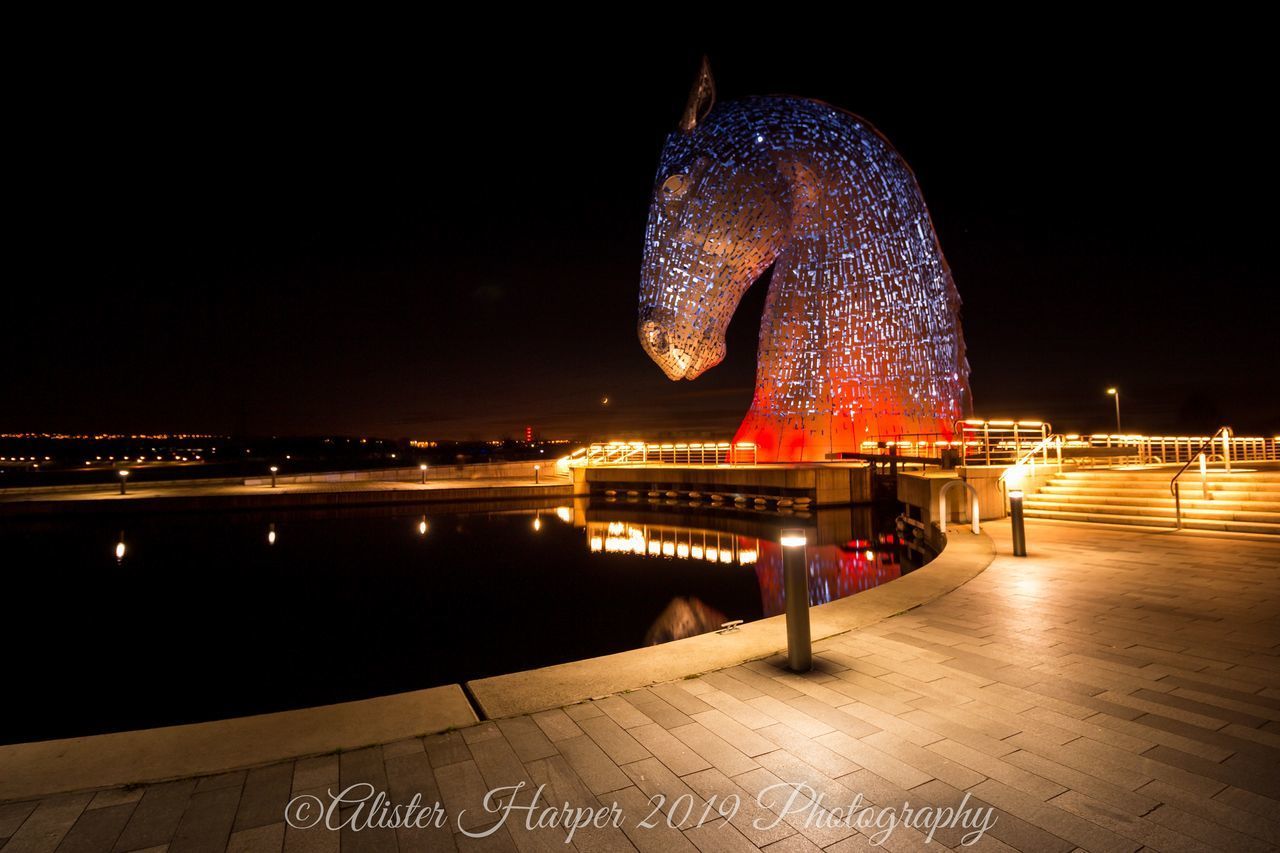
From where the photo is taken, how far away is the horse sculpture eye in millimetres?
16062

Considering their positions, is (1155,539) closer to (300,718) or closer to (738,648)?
(738,648)

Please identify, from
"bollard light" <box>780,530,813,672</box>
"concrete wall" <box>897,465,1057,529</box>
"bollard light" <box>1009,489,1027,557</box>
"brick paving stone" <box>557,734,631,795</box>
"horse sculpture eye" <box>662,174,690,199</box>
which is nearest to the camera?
"brick paving stone" <box>557,734,631,795</box>

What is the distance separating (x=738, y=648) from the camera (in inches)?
190

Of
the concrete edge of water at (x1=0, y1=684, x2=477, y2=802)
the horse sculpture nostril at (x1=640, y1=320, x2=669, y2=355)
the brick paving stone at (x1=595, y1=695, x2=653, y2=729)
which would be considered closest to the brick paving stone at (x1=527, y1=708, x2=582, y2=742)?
the brick paving stone at (x1=595, y1=695, x2=653, y2=729)

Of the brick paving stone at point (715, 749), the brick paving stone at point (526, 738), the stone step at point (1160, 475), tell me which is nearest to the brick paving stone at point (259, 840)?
the brick paving stone at point (526, 738)

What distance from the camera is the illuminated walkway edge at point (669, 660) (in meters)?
3.98

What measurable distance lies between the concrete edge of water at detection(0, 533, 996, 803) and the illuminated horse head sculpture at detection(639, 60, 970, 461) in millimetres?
12482

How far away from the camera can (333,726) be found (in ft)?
11.8

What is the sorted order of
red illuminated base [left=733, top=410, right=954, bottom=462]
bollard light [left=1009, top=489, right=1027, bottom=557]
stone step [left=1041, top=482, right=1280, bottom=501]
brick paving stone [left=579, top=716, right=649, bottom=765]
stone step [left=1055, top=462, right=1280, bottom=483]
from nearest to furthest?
brick paving stone [left=579, top=716, right=649, bottom=765] < bollard light [left=1009, top=489, right=1027, bottom=557] < stone step [left=1041, top=482, right=1280, bottom=501] < stone step [left=1055, top=462, right=1280, bottom=483] < red illuminated base [left=733, top=410, right=954, bottom=462]

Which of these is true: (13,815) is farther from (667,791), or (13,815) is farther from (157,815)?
(667,791)

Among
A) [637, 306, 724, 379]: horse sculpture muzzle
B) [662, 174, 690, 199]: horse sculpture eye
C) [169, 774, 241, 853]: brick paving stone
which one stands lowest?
[169, 774, 241, 853]: brick paving stone

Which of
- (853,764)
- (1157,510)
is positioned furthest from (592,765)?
(1157,510)

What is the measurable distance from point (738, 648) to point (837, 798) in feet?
6.84

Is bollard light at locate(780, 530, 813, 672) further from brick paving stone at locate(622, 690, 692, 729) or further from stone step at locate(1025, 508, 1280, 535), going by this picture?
stone step at locate(1025, 508, 1280, 535)
